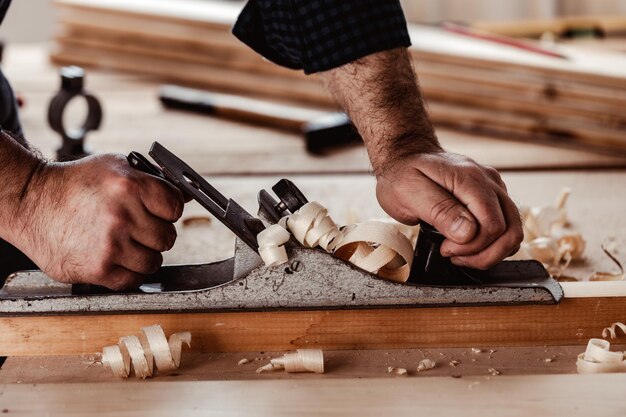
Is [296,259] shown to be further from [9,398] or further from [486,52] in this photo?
[486,52]

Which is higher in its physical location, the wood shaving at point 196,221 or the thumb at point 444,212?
the thumb at point 444,212

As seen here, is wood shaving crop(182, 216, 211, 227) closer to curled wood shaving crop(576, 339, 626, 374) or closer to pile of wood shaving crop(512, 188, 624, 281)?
pile of wood shaving crop(512, 188, 624, 281)

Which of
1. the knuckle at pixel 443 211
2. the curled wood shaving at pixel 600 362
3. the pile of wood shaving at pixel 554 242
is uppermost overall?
the knuckle at pixel 443 211

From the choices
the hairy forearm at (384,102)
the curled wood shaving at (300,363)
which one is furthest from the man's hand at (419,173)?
the curled wood shaving at (300,363)

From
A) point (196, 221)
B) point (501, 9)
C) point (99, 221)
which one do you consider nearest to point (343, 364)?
point (99, 221)

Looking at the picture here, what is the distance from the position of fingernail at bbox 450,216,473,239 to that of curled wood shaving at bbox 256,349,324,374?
0.26 meters

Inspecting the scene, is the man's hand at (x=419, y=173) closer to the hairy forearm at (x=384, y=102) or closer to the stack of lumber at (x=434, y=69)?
the hairy forearm at (x=384, y=102)

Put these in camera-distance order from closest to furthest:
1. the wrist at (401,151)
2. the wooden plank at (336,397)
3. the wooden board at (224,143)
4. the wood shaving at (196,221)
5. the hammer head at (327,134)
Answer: the wooden plank at (336,397)
the wrist at (401,151)
the wood shaving at (196,221)
the wooden board at (224,143)
the hammer head at (327,134)

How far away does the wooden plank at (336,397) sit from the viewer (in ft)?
3.67

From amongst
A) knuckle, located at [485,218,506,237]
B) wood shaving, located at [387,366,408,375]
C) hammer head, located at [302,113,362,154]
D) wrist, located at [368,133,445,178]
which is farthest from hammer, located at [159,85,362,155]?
wood shaving, located at [387,366,408,375]

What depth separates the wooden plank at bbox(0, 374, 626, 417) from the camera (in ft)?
3.67

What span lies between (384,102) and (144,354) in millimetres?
683

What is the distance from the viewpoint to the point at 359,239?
1.34m

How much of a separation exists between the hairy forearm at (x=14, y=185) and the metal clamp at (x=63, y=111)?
1043mm
